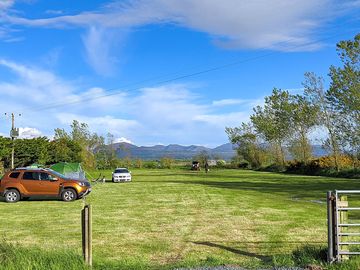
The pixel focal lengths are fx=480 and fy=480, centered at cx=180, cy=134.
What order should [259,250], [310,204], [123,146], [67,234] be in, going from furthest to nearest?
1. [123,146]
2. [310,204]
3. [67,234]
4. [259,250]

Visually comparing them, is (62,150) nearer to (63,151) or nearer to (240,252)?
(63,151)

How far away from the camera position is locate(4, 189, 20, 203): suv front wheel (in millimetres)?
22756

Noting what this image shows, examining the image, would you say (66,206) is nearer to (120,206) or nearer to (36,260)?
(120,206)

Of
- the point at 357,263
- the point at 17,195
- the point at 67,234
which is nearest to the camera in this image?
the point at 357,263

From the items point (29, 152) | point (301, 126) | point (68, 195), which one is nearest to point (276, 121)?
point (301, 126)

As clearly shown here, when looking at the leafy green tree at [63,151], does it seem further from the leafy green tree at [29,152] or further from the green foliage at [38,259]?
the green foliage at [38,259]

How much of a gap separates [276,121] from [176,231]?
184ft

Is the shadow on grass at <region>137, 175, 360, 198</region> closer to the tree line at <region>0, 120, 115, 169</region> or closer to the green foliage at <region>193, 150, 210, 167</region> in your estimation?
the tree line at <region>0, 120, 115, 169</region>

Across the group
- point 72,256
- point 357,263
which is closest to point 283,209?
point 357,263

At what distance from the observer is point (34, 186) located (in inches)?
909

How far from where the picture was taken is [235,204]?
19.8m

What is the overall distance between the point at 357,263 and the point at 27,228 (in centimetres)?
947

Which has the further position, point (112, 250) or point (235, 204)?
point (235, 204)

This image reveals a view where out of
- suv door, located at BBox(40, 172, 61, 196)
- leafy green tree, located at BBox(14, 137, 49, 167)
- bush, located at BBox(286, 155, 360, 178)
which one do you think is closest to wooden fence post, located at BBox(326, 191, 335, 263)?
suv door, located at BBox(40, 172, 61, 196)
